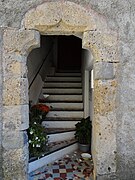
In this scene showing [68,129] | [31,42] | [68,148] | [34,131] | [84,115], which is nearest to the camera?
[31,42]

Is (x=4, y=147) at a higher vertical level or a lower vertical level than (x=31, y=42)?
lower

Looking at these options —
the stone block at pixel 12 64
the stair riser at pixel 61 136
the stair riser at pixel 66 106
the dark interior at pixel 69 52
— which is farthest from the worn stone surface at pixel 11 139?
the dark interior at pixel 69 52

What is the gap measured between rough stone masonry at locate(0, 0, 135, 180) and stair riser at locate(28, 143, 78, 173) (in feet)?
2.13

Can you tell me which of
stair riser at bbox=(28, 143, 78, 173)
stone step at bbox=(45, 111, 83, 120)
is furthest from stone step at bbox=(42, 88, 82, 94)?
stair riser at bbox=(28, 143, 78, 173)

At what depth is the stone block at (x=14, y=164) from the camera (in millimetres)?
2418

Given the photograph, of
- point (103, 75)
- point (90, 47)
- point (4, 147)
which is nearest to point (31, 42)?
point (90, 47)

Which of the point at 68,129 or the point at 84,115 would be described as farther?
the point at 84,115

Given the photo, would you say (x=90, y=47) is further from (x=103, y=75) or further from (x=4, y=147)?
(x=4, y=147)

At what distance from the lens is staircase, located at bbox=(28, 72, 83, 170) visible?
3.85 metres

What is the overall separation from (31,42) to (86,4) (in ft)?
2.32

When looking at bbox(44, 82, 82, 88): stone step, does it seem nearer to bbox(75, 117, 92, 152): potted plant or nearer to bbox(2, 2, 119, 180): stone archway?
bbox(75, 117, 92, 152): potted plant

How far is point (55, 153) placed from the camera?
3.51 metres

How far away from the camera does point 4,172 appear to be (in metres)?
2.43

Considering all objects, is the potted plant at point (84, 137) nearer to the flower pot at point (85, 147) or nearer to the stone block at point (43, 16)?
the flower pot at point (85, 147)
